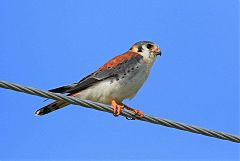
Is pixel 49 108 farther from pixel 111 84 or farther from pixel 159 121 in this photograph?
pixel 159 121

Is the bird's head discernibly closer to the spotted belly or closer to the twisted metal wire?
the spotted belly

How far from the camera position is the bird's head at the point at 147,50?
6953 mm

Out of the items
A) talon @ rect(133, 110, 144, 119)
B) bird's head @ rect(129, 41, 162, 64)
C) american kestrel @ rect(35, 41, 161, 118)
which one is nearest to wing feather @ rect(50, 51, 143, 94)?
american kestrel @ rect(35, 41, 161, 118)

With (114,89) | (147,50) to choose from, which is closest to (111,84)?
(114,89)

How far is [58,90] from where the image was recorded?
620 cm

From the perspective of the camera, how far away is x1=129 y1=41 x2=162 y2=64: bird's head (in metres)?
6.95

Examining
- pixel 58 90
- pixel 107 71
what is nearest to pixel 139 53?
pixel 107 71

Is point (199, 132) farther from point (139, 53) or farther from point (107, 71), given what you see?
point (139, 53)

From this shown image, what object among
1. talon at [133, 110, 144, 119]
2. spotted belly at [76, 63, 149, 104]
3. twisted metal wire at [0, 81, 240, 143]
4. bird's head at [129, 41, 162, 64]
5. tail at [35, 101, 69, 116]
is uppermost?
bird's head at [129, 41, 162, 64]

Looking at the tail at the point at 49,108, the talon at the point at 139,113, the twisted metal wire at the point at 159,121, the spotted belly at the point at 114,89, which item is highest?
the spotted belly at the point at 114,89

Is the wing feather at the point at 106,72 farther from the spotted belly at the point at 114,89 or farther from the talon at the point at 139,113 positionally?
the talon at the point at 139,113

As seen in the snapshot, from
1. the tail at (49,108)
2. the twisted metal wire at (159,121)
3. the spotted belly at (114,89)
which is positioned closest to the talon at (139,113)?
the twisted metal wire at (159,121)

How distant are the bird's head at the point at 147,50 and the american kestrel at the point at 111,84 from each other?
237 mm

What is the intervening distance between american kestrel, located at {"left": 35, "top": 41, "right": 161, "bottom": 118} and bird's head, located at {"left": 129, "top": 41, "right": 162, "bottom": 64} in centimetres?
24
